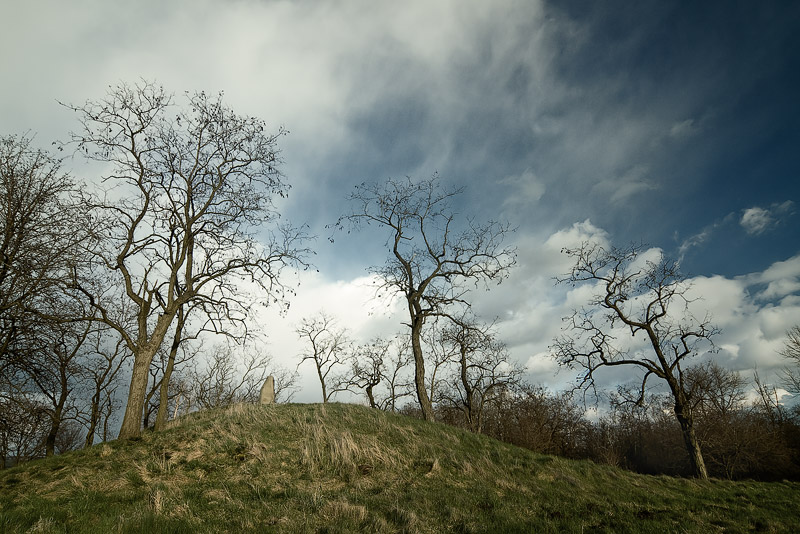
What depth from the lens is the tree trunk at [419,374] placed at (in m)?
18.6

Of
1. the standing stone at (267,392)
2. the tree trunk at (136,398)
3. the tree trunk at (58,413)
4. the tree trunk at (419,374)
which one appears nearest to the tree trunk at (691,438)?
the tree trunk at (419,374)

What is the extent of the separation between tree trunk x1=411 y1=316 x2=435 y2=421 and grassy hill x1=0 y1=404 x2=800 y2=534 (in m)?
4.00

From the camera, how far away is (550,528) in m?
5.70

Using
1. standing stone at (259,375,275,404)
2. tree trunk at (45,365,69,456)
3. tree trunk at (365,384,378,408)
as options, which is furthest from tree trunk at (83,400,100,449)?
tree trunk at (365,384,378,408)

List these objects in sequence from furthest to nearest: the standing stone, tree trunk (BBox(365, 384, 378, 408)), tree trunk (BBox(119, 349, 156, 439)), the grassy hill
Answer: tree trunk (BBox(365, 384, 378, 408)) < the standing stone < tree trunk (BBox(119, 349, 156, 439)) < the grassy hill

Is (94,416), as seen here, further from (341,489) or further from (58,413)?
(341,489)

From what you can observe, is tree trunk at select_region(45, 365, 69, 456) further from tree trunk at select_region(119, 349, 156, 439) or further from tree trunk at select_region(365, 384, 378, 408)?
tree trunk at select_region(365, 384, 378, 408)

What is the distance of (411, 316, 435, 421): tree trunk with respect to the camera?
18625 millimetres

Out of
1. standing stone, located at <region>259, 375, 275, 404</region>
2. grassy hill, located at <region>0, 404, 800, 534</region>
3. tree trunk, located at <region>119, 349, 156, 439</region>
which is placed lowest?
grassy hill, located at <region>0, 404, 800, 534</region>

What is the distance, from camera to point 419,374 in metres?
19.0

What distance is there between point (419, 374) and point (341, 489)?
11.0 metres

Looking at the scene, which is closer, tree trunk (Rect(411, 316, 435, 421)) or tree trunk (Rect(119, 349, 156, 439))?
tree trunk (Rect(119, 349, 156, 439))

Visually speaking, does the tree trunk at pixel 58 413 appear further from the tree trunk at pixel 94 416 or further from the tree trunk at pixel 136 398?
the tree trunk at pixel 136 398

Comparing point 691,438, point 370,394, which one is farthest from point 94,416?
point 691,438
